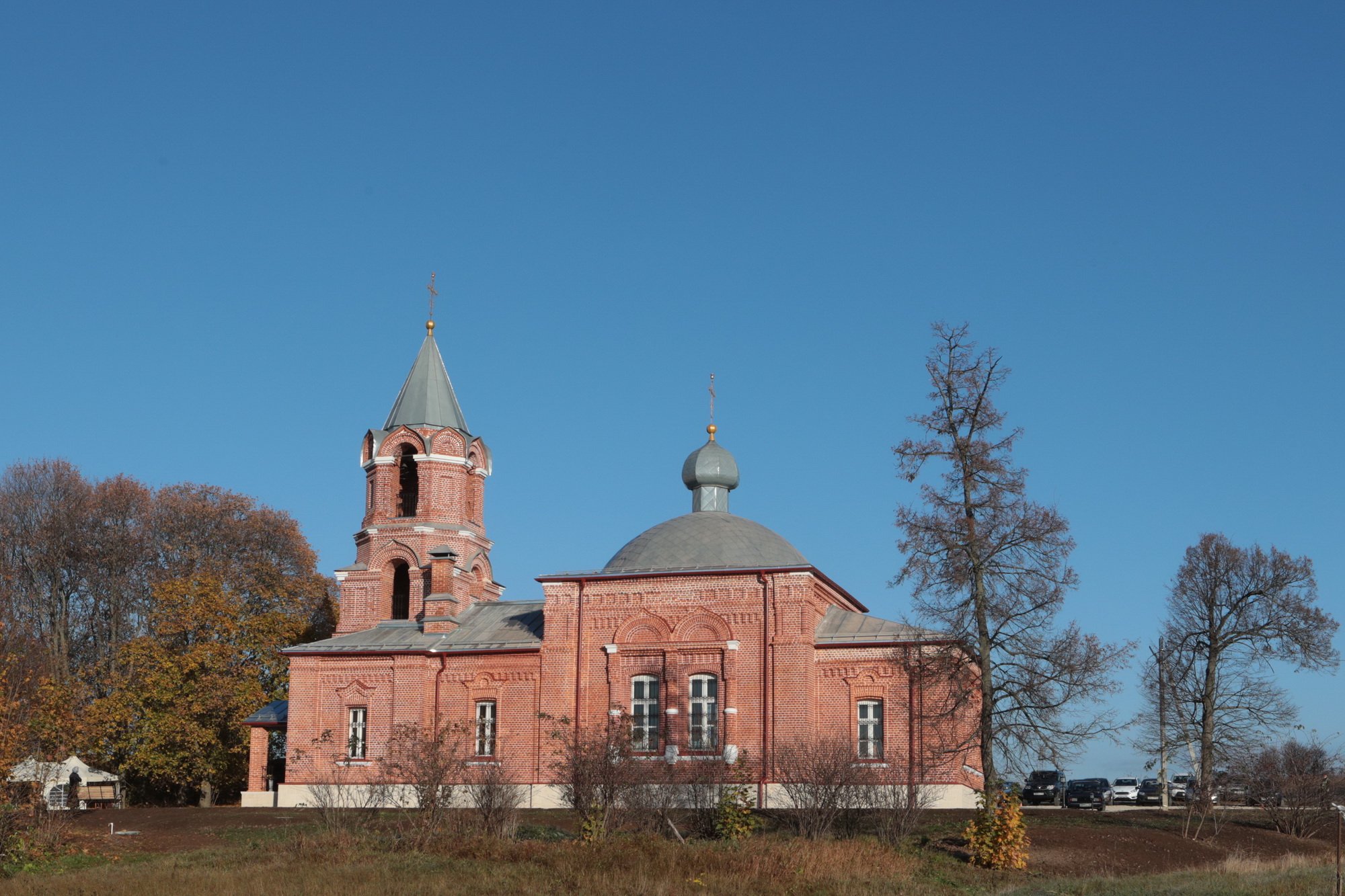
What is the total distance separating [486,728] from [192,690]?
12715 mm

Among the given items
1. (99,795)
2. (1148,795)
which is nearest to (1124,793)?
(1148,795)

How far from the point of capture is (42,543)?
156ft

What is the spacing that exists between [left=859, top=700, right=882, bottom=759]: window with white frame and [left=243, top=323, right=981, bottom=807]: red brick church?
34 mm

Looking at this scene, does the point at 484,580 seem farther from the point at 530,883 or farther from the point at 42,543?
the point at 530,883

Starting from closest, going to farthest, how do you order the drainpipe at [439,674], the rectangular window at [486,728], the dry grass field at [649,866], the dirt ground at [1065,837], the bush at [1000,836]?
the dry grass field at [649,866] < the bush at [1000,836] < the dirt ground at [1065,837] < the rectangular window at [486,728] < the drainpipe at [439,674]

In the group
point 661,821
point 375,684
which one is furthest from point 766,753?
point 375,684

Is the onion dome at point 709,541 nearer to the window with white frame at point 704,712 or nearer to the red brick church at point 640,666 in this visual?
the red brick church at point 640,666

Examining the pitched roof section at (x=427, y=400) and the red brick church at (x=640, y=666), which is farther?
Result: the pitched roof section at (x=427, y=400)

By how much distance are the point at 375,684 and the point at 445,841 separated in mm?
14581

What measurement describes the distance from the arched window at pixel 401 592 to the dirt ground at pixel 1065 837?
905cm

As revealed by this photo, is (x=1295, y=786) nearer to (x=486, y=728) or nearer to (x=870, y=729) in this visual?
(x=870, y=729)

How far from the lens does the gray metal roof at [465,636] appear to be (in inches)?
1425

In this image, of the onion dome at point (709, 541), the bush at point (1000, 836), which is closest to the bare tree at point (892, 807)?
the bush at point (1000, 836)

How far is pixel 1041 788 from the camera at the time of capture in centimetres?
4128
